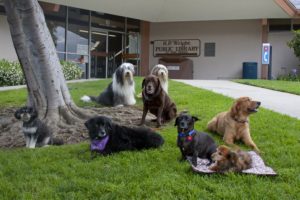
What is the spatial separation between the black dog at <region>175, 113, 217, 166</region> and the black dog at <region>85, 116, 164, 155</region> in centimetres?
83

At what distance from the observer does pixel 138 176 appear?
4.97 m

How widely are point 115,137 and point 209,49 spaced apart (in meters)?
21.7

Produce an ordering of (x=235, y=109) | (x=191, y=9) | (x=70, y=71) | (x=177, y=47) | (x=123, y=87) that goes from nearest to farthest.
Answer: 1. (x=235, y=109)
2. (x=123, y=87)
3. (x=70, y=71)
4. (x=191, y=9)
5. (x=177, y=47)

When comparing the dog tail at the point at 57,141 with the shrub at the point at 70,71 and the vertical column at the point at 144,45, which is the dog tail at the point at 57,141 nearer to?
the shrub at the point at 70,71

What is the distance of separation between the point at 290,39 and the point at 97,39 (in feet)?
36.8

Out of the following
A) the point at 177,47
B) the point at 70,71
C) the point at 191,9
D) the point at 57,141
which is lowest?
the point at 57,141

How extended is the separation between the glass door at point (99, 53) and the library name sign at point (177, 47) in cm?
357

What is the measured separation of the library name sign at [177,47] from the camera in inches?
1069

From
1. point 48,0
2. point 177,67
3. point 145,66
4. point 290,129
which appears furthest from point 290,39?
point 290,129

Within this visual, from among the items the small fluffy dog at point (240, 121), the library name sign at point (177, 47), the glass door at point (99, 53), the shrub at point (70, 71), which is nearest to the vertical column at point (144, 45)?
the library name sign at point (177, 47)

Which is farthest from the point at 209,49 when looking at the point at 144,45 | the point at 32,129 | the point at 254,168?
the point at 254,168

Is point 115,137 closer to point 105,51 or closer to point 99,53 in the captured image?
point 99,53

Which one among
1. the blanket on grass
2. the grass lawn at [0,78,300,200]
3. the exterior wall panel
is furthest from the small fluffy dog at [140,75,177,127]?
the exterior wall panel

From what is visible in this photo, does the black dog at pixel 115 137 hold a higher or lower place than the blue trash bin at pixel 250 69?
lower
